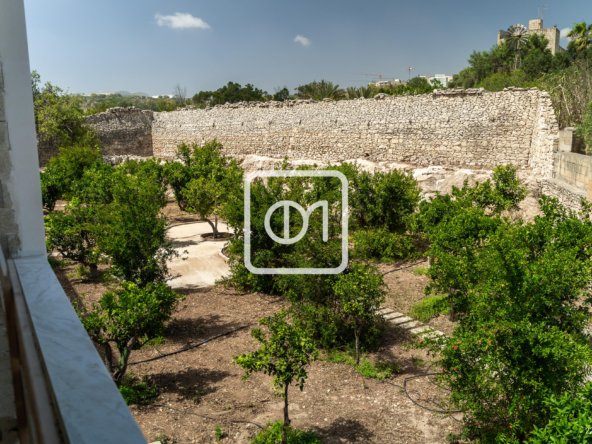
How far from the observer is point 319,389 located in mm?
6301

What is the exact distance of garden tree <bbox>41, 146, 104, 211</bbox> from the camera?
1492 centimetres

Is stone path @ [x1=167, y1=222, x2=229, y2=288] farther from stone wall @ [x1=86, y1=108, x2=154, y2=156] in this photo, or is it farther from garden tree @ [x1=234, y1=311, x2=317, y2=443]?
stone wall @ [x1=86, y1=108, x2=154, y2=156]

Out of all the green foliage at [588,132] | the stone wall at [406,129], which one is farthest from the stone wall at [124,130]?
the green foliage at [588,132]

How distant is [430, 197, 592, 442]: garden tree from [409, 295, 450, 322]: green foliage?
9.59 ft

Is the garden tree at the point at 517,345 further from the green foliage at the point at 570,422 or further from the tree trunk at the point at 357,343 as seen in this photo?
the tree trunk at the point at 357,343

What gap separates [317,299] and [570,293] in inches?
153

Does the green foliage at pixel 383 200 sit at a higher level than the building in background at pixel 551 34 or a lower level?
lower

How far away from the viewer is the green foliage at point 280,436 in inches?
197

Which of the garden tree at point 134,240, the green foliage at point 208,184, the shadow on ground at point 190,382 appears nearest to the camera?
the shadow on ground at point 190,382

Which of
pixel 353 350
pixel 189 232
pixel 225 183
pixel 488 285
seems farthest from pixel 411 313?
pixel 189 232

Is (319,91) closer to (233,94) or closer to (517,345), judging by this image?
(233,94)

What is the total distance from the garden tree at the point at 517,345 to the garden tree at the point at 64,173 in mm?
12450

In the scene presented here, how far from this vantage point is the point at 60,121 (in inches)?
985

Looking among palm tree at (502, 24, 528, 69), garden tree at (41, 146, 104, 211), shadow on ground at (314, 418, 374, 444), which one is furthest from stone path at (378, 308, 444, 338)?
palm tree at (502, 24, 528, 69)
